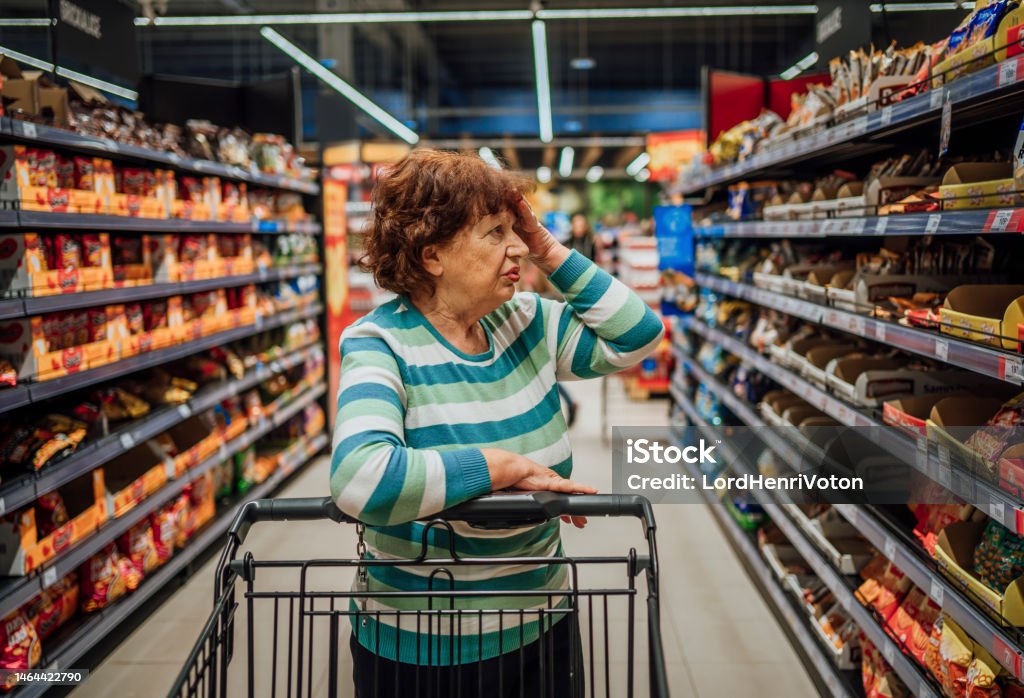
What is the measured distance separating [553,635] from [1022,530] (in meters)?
0.95

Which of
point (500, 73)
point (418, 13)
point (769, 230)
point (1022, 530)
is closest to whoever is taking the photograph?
point (1022, 530)

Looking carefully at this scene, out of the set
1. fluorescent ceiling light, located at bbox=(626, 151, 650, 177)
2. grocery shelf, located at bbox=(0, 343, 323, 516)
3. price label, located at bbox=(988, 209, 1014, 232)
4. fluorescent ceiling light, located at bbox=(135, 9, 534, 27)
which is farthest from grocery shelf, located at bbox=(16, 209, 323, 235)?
fluorescent ceiling light, located at bbox=(626, 151, 650, 177)

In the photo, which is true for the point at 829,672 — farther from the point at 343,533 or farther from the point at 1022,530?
the point at 343,533

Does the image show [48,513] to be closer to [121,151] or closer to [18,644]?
[18,644]

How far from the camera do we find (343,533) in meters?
4.51

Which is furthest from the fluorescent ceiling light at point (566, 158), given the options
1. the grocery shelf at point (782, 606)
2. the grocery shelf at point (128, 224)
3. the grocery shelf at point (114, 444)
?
the grocery shelf at point (782, 606)

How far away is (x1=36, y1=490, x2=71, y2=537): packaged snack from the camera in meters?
2.93

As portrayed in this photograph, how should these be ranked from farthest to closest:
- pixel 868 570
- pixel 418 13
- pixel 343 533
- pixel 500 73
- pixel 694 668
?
pixel 500 73, pixel 418 13, pixel 343 533, pixel 694 668, pixel 868 570

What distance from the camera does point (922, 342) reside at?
217 cm

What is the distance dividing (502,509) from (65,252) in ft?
7.97

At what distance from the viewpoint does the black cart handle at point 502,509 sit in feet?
4.59

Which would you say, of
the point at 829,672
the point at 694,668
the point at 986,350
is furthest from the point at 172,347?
the point at 986,350

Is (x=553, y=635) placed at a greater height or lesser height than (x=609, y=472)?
greater

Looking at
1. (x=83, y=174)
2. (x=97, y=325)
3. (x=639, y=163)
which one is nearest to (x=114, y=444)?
(x=97, y=325)
